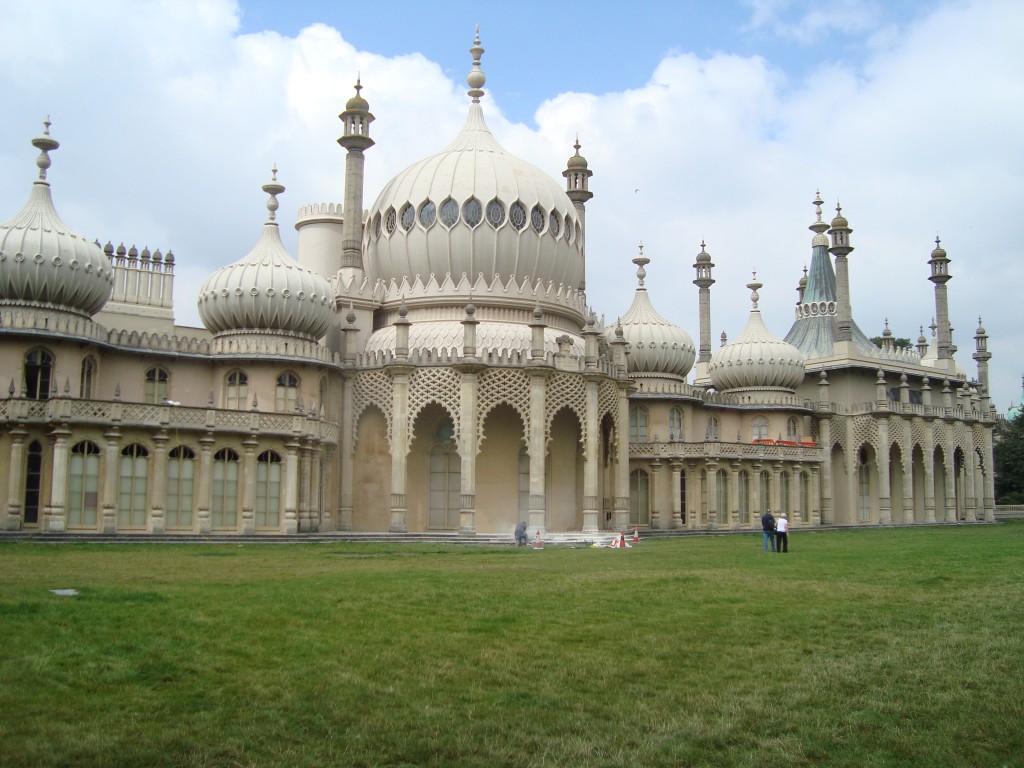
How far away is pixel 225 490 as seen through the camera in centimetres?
3170

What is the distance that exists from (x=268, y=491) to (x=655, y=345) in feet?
68.6

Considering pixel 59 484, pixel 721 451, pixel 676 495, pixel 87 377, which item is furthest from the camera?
pixel 721 451

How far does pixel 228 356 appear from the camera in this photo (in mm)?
34812

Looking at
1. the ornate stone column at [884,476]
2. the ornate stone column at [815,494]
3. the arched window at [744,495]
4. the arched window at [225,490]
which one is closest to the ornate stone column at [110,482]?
the arched window at [225,490]

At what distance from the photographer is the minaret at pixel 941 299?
6425 centimetres

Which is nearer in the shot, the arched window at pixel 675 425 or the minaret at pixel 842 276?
the arched window at pixel 675 425

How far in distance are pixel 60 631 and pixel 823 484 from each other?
151ft

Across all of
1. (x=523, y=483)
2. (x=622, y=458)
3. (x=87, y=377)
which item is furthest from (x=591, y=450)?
(x=87, y=377)

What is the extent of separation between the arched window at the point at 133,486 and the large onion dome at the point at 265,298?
6.73 m

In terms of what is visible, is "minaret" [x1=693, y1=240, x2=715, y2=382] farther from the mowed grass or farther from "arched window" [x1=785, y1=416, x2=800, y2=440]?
the mowed grass

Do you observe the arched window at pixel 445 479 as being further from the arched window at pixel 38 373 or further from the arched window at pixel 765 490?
the arched window at pixel 765 490

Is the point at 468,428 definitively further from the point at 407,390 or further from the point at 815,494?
the point at 815,494

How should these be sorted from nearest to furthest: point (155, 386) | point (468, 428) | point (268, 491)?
point (268, 491), point (155, 386), point (468, 428)

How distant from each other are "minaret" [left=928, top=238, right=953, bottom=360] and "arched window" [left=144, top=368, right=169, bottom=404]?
47.2 m
